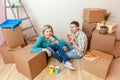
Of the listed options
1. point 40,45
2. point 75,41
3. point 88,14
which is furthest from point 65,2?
point 40,45

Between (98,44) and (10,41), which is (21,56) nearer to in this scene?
(10,41)

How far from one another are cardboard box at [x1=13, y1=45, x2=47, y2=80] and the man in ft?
2.02

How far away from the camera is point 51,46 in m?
2.09

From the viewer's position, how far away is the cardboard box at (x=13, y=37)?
6.42 feet

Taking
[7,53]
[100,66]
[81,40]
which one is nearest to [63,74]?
[100,66]

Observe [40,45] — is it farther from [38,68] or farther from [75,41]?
[75,41]

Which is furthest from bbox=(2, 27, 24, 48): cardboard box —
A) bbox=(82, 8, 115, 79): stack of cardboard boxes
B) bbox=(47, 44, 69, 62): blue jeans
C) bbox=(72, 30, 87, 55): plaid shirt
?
bbox=(82, 8, 115, 79): stack of cardboard boxes

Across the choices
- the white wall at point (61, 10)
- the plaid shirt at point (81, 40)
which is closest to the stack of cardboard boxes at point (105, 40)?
the plaid shirt at point (81, 40)

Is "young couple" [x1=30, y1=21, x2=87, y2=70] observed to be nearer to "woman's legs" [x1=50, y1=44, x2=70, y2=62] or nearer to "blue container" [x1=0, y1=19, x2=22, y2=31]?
"woman's legs" [x1=50, y1=44, x2=70, y2=62]

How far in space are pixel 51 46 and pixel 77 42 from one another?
496 millimetres

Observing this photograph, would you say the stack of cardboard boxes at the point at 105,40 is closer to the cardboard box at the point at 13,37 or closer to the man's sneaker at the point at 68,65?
the man's sneaker at the point at 68,65

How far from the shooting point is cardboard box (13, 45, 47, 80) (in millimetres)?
1651

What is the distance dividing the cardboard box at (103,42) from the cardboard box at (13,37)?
1.33 m

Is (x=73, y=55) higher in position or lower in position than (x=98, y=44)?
lower
